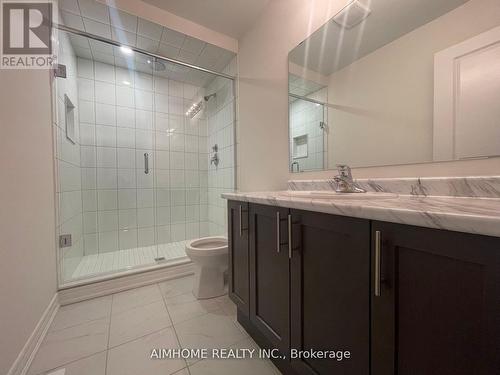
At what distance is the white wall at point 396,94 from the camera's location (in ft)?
2.79

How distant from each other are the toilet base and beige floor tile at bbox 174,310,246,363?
0.69 feet

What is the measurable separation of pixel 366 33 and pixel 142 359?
2056mm

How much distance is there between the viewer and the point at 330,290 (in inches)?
27.3

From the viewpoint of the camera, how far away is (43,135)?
4.53 feet

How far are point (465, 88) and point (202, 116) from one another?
265cm

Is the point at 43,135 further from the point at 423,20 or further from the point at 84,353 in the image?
the point at 423,20

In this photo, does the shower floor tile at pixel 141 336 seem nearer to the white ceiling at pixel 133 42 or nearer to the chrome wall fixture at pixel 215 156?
the chrome wall fixture at pixel 215 156

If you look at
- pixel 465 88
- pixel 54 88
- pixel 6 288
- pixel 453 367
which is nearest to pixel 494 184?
pixel 465 88

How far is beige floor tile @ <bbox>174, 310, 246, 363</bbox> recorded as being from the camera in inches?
45.7

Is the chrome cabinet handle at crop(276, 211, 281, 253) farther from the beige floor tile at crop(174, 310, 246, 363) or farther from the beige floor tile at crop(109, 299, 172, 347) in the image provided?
the beige floor tile at crop(109, 299, 172, 347)

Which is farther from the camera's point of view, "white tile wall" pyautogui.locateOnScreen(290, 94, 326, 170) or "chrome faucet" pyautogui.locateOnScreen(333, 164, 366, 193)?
"white tile wall" pyautogui.locateOnScreen(290, 94, 326, 170)

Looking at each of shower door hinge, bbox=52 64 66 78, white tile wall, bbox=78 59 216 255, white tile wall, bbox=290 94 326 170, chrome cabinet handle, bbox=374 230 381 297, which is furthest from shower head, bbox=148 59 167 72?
chrome cabinet handle, bbox=374 230 381 297

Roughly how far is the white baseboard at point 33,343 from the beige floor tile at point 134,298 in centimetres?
34

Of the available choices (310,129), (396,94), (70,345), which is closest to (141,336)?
(70,345)
